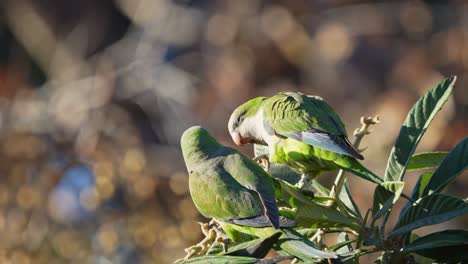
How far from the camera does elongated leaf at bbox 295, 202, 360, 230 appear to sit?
4.39 feet

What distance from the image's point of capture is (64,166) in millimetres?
5297

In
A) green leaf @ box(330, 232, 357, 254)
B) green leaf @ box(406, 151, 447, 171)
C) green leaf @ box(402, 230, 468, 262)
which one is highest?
green leaf @ box(406, 151, 447, 171)

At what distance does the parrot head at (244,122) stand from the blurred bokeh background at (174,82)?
10.0ft

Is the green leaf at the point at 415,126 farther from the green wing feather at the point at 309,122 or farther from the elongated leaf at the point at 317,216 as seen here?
the elongated leaf at the point at 317,216

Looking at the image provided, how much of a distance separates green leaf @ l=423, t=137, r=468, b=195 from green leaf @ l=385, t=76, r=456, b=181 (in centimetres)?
6

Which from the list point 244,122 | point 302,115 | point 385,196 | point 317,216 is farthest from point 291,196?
point 244,122

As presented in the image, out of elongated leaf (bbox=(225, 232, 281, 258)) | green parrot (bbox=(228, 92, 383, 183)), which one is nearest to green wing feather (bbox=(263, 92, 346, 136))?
green parrot (bbox=(228, 92, 383, 183))

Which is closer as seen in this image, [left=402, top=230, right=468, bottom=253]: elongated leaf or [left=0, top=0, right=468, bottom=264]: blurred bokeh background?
[left=402, top=230, right=468, bottom=253]: elongated leaf

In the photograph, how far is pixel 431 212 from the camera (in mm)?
1379

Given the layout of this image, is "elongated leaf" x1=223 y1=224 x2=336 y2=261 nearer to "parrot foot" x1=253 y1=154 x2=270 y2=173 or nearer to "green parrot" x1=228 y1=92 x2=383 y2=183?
"green parrot" x1=228 y1=92 x2=383 y2=183

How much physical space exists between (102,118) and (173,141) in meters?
0.78

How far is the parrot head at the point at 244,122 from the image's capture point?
1828mm

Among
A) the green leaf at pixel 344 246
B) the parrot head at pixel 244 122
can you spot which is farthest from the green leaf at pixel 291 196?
the parrot head at pixel 244 122

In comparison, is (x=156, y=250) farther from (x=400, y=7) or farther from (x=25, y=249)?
(x=400, y=7)
